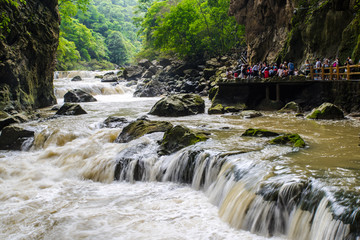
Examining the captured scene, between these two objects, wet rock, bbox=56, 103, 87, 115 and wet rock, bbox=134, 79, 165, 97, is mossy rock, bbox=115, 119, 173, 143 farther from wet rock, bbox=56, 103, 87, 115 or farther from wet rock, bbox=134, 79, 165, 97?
wet rock, bbox=134, 79, 165, 97

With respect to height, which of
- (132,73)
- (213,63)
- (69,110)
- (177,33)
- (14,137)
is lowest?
(14,137)

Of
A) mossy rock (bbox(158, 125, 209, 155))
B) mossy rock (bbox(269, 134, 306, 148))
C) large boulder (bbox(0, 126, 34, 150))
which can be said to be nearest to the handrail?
mossy rock (bbox(269, 134, 306, 148))

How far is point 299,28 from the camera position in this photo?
79.3 feet

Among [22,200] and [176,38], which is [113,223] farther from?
[176,38]

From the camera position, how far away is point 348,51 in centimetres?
1841

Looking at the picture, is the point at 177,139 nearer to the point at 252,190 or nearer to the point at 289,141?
the point at 289,141

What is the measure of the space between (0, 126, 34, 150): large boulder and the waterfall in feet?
16.8

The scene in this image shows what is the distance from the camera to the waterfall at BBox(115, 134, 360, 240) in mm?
4926

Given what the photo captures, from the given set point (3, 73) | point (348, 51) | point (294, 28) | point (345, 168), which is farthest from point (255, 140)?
point (294, 28)

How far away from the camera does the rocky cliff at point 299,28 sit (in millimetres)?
18828

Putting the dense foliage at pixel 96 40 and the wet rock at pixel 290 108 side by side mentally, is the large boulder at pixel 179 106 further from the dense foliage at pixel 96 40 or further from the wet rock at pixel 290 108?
the dense foliage at pixel 96 40

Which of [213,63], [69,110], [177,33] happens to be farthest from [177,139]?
[177,33]

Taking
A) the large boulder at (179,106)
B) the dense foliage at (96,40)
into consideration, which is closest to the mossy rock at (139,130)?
the large boulder at (179,106)

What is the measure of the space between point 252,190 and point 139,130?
21.4 ft
